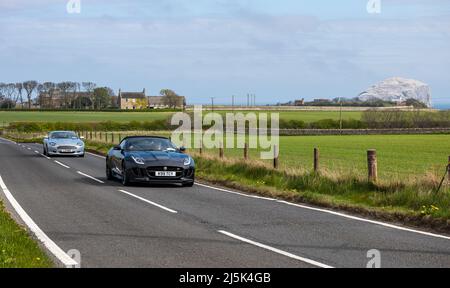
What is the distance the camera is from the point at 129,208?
13797 millimetres

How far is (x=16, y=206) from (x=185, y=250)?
6317 millimetres

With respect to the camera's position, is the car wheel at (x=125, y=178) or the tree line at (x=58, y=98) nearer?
the car wheel at (x=125, y=178)

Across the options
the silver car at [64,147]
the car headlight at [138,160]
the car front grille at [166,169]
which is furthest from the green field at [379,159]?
the silver car at [64,147]

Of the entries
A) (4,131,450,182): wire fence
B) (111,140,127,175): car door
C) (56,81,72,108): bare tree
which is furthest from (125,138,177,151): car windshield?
(56,81,72,108): bare tree

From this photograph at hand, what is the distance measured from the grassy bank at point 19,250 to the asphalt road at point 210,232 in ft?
1.50

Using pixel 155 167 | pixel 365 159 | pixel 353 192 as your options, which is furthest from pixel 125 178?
pixel 365 159

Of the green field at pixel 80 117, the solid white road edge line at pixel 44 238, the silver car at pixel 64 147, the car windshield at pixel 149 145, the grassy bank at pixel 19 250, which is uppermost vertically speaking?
the car windshield at pixel 149 145

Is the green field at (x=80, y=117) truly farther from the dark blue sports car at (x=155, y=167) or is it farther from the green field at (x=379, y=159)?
the dark blue sports car at (x=155, y=167)

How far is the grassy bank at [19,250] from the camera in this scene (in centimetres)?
778

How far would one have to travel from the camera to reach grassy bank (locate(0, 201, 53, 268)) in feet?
25.5

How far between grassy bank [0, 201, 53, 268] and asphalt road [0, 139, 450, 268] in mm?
458
